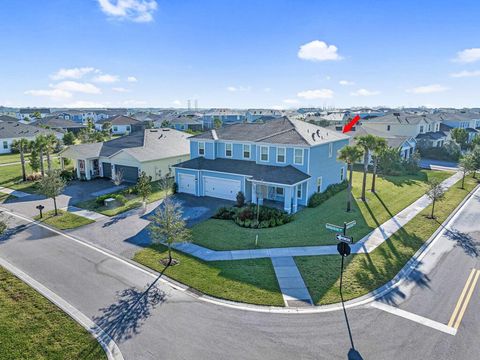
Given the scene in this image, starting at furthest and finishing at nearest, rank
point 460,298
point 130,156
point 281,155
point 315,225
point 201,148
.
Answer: point 130,156
point 201,148
point 281,155
point 315,225
point 460,298

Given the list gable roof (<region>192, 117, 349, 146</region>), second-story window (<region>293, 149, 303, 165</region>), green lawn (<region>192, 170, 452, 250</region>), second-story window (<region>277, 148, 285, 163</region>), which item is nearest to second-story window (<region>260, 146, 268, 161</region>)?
gable roof (<region>192, 117, 349, 146</region>)

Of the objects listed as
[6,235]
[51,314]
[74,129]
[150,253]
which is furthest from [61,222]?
[74,129]

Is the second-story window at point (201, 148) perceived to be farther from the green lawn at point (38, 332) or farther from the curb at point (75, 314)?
the green lawn at point (38, 332)

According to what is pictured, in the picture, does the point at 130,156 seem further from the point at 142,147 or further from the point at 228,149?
the point at 228,149

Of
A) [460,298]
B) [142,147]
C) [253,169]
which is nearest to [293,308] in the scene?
[460,298]

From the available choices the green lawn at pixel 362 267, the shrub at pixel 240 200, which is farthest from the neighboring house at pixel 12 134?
the green lawn at pixel 362 267

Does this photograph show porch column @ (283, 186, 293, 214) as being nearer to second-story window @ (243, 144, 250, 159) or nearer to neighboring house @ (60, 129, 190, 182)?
second-story window @ (243, 144, 250, 159)
